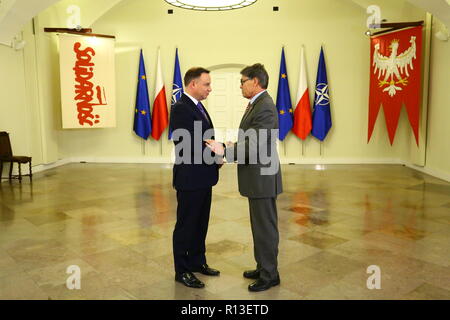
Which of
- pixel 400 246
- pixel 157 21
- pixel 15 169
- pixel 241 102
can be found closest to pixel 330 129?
pixel 241 102

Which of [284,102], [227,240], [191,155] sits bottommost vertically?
[227,240]

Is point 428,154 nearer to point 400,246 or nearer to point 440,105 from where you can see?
point 440,105

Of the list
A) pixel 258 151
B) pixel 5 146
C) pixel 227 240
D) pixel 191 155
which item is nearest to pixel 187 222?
pixel 191 155

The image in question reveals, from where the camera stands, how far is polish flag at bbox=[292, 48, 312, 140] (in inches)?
393

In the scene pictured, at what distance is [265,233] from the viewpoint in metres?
3.00

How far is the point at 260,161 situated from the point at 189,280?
1039 millimetres

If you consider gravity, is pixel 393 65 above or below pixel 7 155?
above

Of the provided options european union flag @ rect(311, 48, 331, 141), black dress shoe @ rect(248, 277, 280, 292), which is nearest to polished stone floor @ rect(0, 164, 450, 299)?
black dress shoe @ rect(248, 277, 280, 292)

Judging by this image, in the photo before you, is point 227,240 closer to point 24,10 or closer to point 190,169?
point 190,169

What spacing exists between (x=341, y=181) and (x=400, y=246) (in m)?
3.79

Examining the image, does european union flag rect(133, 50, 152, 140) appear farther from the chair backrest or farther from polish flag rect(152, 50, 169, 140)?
the chair backrest

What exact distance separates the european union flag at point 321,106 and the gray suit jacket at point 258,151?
725 cm

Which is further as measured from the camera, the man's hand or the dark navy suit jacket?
the dark navy suit jacket

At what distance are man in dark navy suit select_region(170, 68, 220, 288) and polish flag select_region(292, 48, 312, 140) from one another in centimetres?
717
